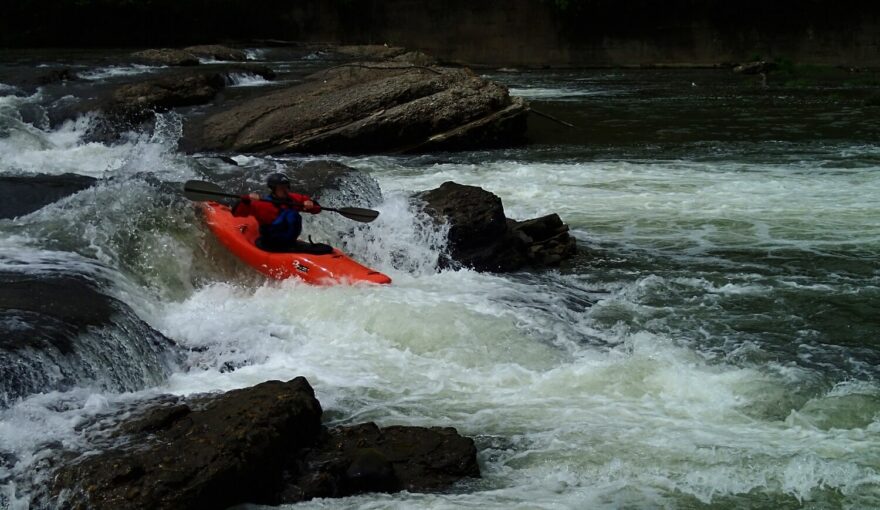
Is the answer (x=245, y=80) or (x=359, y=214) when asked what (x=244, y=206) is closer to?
(x=359, y=214)

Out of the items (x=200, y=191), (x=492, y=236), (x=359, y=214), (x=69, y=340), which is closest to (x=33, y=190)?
(x=200, y=191)

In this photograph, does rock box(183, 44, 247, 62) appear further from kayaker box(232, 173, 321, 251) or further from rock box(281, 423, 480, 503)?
rock box(281, 423, 480, 503)

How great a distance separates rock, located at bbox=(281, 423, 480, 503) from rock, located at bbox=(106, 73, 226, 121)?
9386mm

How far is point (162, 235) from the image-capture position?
7781 mm

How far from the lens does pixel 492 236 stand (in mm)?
8344

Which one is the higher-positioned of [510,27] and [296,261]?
[510,27]

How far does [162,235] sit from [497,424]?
363 cm

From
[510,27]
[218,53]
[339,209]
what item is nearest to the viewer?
[339,209]

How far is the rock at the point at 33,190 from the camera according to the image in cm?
814

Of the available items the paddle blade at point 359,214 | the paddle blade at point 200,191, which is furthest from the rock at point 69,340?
the paddle blade at point 359,214

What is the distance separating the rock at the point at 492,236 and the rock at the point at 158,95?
19.9ft

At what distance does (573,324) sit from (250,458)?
3.01 metres

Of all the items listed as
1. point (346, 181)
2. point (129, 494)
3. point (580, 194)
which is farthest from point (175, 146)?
point (129, 494)

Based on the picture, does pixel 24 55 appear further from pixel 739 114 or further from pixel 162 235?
pixel 162 235
